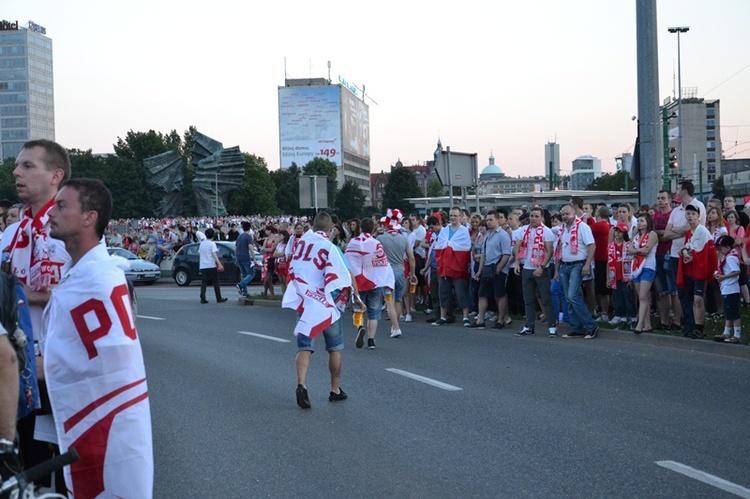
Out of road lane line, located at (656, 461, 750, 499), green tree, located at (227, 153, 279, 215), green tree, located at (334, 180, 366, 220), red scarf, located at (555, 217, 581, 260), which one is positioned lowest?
road lane line, located at (656, 461, 750, 499)

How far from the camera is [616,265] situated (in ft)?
46.2

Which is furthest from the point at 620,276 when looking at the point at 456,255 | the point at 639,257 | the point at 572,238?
the point at 456,255

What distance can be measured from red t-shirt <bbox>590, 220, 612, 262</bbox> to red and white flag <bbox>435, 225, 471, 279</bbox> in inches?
90.7

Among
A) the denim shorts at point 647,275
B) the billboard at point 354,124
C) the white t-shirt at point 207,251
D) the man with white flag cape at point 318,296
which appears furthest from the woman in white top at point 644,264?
the billboard at point 354,124

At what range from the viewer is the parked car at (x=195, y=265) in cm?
3109

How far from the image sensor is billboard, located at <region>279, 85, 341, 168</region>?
16825cm

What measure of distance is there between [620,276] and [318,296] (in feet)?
21.2

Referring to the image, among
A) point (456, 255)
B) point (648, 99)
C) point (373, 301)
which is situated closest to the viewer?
point (373, 301)

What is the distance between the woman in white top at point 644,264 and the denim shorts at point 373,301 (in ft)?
12.2

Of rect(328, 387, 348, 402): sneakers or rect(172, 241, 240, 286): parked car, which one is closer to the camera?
rect(328, 387, 348, 402): sneakers

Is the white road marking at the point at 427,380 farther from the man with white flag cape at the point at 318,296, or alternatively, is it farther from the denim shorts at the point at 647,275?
the denim shorts at the point at 647,275

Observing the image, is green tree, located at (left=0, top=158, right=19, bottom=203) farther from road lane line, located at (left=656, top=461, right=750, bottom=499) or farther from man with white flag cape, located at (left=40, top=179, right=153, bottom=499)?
man with white flag cape, located at (left=40, top=179, right=153, bottom=499)

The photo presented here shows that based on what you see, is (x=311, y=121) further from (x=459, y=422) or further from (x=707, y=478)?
(x=707, y=478)

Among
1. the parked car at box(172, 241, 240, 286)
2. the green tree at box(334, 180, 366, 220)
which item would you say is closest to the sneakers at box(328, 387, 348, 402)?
the parked car at box(172, 241, 240, 286)
